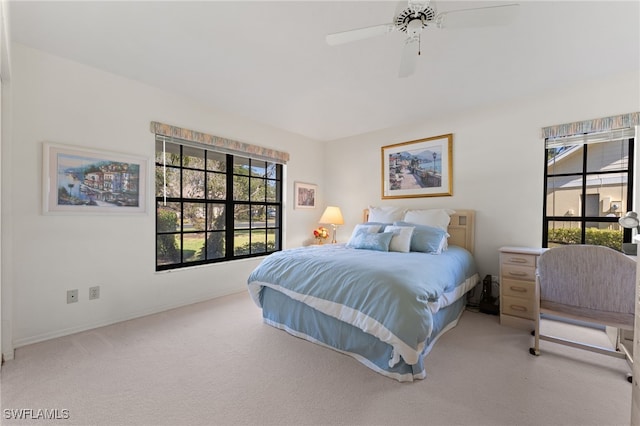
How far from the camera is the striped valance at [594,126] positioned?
2562 millimetres

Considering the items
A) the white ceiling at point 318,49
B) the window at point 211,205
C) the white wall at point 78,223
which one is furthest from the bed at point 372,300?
the white ceiling at point 318,49

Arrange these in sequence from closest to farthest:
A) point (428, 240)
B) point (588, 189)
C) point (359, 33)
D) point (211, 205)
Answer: point (359, 33) → point (588, 189) → point (428, 240) → point (211, 205)

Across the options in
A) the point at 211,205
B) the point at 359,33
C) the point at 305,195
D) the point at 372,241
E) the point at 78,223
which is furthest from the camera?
the point at 305,195

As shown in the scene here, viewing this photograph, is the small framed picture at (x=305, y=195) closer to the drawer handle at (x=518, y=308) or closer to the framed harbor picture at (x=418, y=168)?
the framed harbor picture at (x=418, y=168)

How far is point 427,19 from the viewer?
1618mm

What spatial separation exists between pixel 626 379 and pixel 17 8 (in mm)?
4748

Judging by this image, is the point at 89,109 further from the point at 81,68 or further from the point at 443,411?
the point at 443,411

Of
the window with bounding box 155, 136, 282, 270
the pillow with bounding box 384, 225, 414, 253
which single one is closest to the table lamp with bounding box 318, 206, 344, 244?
the window with bounding box 155, 136, 282, 270

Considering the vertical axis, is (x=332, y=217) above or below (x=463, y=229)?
above

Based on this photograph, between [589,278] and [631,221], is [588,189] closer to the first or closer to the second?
[631,221]

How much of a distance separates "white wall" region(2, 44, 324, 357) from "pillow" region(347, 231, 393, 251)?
6.48 ft

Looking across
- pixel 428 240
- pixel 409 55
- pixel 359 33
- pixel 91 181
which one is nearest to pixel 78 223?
pixel 91 181

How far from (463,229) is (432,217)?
42cm

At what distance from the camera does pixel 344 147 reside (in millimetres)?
4789
